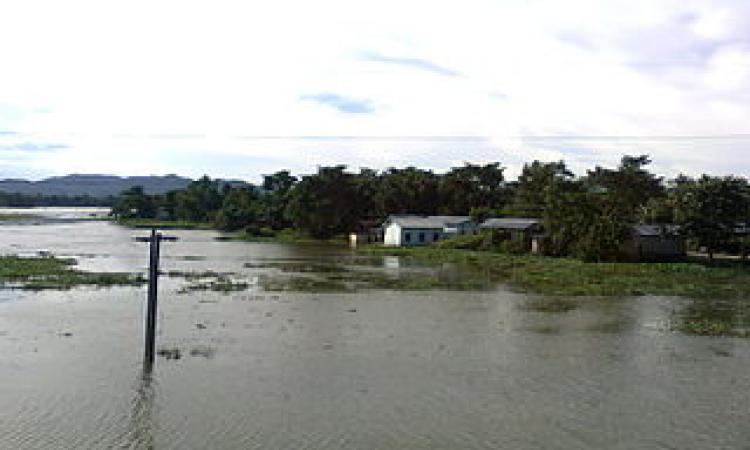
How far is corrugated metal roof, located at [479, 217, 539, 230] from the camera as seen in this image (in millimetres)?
65438

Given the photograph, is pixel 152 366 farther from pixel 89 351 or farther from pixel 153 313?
pixel 89 351

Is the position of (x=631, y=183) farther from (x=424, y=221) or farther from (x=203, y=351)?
(x=203, y=351)

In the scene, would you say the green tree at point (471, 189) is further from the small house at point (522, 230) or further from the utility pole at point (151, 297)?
the utility pole at point (151, 297)

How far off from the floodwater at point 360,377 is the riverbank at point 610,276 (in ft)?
27.3

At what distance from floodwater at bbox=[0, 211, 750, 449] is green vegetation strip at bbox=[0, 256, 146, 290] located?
261cm

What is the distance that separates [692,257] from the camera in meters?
57.1

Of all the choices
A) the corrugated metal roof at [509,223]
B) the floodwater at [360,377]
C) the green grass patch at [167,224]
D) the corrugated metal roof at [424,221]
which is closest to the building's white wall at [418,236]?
the corrugated metal roof at [424,221]

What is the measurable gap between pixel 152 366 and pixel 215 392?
2.78 meters

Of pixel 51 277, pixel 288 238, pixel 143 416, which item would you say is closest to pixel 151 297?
pixel 143 416

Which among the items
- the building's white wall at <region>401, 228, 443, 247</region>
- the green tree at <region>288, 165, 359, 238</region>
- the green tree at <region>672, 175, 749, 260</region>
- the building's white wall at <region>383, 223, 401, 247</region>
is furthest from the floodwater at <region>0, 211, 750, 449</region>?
the green tree at <region>288, 165, 359, 238</region>

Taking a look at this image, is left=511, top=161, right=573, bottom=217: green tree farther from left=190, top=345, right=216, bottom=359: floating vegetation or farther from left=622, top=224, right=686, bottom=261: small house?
left=190, top=345, right=216, bottom=359: floating vegetation

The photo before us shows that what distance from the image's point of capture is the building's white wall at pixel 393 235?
247 ft

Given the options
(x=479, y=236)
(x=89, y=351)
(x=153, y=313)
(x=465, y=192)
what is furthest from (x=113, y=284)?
(x=465, y=192)

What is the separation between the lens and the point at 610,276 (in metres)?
45.3
